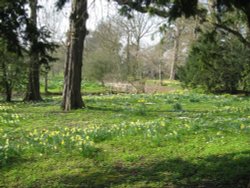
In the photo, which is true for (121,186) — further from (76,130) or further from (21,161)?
(76,130)

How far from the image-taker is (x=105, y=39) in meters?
33.1

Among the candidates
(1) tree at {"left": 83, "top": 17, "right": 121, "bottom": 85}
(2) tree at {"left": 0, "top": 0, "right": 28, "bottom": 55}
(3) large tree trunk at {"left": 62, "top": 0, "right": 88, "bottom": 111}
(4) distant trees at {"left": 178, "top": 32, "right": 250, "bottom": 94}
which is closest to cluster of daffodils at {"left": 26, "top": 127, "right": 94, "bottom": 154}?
(2) tree at {"left": 0, "top": 0, "right": 28, "bottom": 55}

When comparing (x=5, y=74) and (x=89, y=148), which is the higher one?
(x=5, y=74)

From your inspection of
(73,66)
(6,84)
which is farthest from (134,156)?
(6,84)

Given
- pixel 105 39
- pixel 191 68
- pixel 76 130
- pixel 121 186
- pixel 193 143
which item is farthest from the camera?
pixel 105 39

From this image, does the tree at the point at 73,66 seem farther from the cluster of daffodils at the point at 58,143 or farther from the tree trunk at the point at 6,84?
the tree trunk at the point at 6,84

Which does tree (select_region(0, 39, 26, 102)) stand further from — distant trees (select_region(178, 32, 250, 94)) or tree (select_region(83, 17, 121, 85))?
tree (select_region(83, 17, 121, 85))

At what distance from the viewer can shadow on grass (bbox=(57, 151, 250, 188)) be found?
5.00 metres

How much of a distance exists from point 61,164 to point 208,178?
2423 mm

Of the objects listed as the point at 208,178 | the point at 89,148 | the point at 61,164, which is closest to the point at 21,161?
the point at 61,164

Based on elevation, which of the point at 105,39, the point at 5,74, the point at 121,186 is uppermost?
the point at 105,39

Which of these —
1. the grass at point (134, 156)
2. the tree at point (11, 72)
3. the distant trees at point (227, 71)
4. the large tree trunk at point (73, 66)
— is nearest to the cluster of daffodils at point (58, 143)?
the grass at point (134, 156)

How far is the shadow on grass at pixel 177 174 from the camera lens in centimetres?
500

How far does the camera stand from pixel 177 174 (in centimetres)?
533
